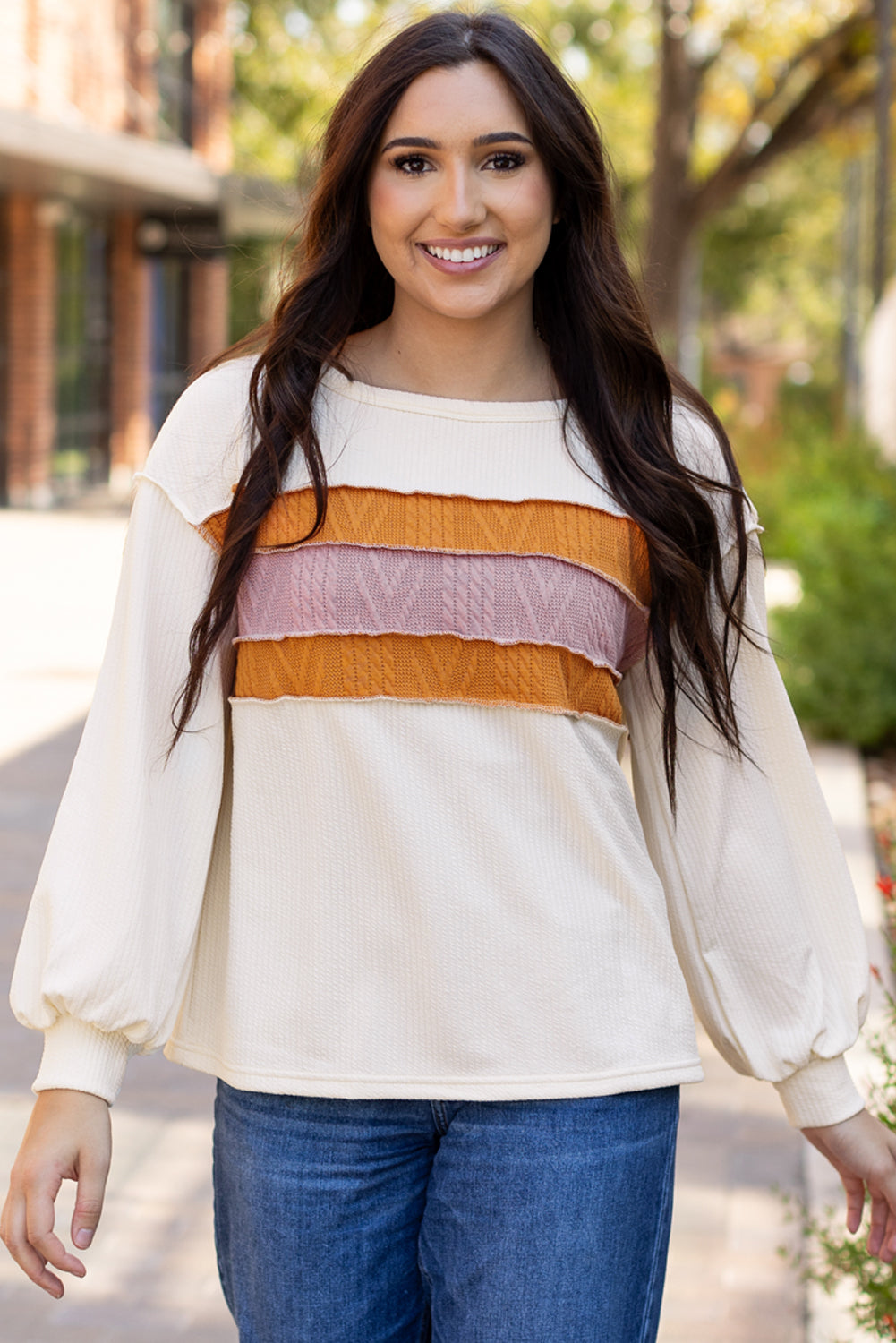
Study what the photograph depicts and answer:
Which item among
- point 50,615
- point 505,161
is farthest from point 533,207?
point 50,615

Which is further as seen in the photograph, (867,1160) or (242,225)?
(242,225)

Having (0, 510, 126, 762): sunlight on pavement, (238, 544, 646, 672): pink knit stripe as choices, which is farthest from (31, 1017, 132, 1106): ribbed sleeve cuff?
(0, 510, 126, 762): sunlight on pavement

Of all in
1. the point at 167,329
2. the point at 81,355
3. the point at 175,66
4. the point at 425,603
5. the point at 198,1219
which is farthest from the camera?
the point at 167,329

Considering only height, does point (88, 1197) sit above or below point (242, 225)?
below

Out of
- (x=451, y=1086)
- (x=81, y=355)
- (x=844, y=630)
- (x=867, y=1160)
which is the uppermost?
(x=81, y=355)

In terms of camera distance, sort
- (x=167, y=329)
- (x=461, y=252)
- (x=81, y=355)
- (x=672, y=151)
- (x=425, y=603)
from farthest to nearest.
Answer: (x=167, y=329)
(x=81, y=355)
(x=672, y=151)
(x=461, y=252)
(x=425, y=603)

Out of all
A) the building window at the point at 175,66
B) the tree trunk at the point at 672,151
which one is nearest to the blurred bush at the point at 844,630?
the tree trunk at the point at 672,151

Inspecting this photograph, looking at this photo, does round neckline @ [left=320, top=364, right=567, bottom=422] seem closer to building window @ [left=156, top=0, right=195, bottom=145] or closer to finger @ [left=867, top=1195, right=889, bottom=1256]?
finger @ [left=867, top=1195, right=889, bottom=1256]

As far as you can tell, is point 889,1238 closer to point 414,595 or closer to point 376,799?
point 376,799

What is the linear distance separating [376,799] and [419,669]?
137 millimetres

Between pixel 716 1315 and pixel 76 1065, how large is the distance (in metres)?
2.13

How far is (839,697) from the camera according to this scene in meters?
8.70

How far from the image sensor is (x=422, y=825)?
172 centimetres

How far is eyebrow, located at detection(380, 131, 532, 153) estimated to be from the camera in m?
1.84
